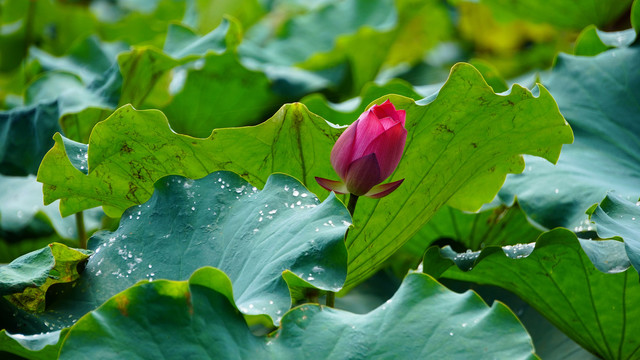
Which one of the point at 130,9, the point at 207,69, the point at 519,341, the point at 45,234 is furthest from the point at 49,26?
the point at 519,341

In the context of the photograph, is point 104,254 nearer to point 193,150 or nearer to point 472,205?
point 193,150

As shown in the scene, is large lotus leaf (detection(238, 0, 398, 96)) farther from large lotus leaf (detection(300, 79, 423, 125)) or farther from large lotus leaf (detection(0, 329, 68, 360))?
large lotus leaf (detection(0, 329, 68, 360))

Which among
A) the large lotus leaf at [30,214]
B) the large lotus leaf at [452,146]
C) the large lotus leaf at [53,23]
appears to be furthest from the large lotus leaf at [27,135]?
the large lotus leaf at [53,23]

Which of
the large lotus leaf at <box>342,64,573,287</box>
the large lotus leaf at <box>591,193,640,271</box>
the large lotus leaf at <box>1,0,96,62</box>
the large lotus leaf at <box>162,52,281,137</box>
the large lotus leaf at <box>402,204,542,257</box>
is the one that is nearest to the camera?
the large lotus leaf at <box>591,193,640,271</box>

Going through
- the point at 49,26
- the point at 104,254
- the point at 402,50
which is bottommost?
the point at 402,50

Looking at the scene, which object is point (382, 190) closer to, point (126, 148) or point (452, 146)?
point (452, 146)

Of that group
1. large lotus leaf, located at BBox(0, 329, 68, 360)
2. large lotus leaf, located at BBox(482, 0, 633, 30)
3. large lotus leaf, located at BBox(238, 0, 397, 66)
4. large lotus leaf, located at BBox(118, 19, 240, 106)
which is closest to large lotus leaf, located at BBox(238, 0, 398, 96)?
large lotus leaf, located at BBox(238, 0, 397, 66)
